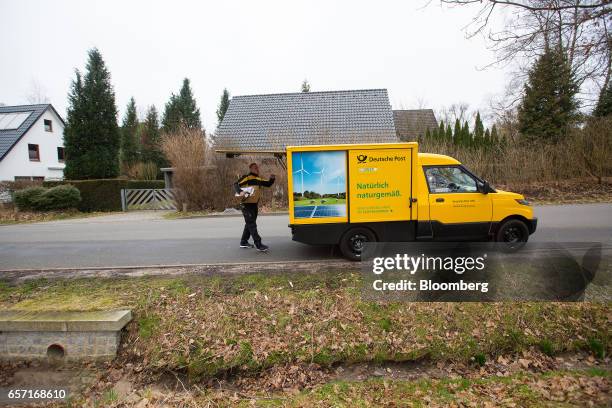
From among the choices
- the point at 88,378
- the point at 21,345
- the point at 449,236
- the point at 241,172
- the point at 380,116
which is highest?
the point at 380,116

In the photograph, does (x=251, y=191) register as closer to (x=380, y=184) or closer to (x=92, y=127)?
(x=380, y=184)

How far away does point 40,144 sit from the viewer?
98.5 ft

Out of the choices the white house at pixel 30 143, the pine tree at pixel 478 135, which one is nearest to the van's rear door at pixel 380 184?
the pine tree at pixel 478 135

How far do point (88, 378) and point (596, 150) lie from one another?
2182cm

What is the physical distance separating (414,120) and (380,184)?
3243cm

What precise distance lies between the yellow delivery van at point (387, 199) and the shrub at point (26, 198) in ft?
59.9

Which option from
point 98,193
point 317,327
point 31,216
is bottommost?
point 317,327

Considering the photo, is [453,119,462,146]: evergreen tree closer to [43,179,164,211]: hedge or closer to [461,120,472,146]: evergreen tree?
[461,120,472,146]: evergreen tree

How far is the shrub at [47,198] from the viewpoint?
16.6 m

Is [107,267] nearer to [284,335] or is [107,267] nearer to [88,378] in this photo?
[88,378]

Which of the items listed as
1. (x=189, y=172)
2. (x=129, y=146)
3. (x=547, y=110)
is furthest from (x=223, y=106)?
(x=547, y=110)

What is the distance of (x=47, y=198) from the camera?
666 inches

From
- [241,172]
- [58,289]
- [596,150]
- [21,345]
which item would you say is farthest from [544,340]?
[596,150]

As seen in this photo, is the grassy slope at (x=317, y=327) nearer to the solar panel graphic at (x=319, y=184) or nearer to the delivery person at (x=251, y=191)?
the solar panel graphic at (x=319, y=184)
